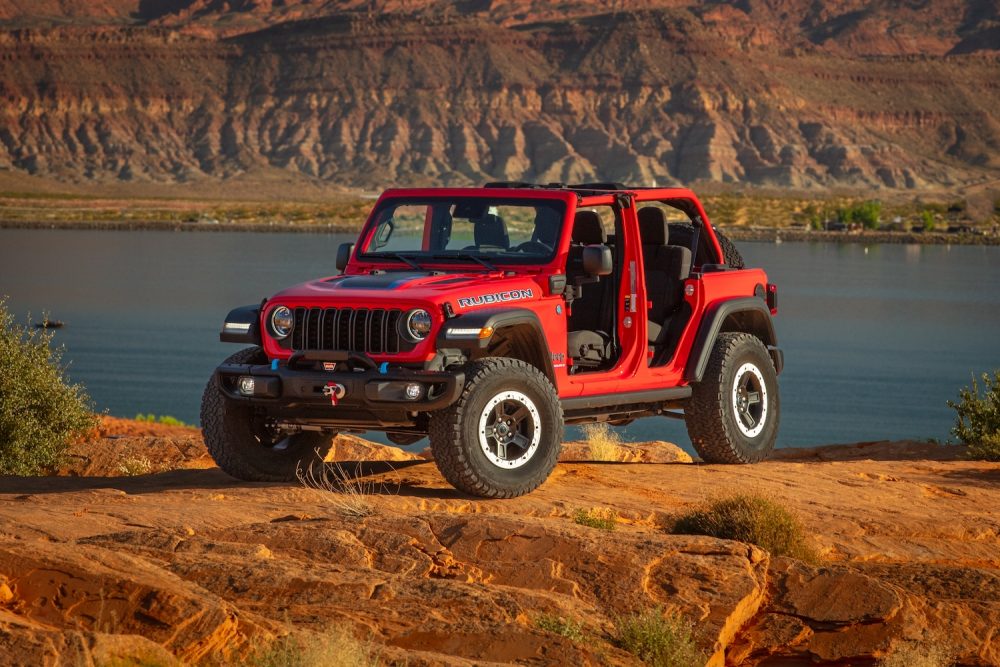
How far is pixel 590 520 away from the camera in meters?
9.42

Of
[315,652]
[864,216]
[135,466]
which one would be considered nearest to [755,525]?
[315,652]

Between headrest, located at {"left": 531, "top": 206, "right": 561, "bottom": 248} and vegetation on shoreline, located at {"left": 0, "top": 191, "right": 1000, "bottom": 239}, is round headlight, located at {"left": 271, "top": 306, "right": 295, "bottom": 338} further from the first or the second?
vegetation on shoreline, located at {"left": 0, "top": 191, "right": 1000, "bottom": 239}

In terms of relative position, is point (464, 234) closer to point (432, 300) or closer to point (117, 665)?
point (432, 300)

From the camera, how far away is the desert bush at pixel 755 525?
8852 millimetres

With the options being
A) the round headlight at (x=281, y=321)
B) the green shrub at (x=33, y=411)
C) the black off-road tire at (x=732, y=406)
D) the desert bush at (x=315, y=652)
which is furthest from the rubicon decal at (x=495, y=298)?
the green shrub at (x=33, y=411)

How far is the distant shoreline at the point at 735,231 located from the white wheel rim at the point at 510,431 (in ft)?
434

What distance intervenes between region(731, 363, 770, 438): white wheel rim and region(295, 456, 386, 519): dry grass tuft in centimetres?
304

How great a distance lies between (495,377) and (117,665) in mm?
4416

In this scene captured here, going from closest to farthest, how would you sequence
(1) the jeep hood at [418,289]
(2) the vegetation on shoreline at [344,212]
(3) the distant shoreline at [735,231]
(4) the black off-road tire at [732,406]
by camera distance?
(1) the jeep hood at [418,289] → (4) the black off-road tire at [732,406] → (3) the distant shoreline at [735,231] → (2) the vegetation on shoreline at [344,212]

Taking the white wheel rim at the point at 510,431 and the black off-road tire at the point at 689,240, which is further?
the black off-road tire at the point at 689,240

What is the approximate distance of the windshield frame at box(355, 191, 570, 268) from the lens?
10.7m

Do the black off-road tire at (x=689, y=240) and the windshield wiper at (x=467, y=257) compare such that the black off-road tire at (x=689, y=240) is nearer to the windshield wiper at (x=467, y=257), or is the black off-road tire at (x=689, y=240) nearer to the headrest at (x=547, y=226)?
the headrest at (x=547, y=226)

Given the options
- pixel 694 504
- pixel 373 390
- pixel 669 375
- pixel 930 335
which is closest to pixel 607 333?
pixel 669 375

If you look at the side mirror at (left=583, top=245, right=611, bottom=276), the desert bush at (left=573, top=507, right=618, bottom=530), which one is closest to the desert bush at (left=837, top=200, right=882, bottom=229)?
the side mirror at (left=583, top=245, right=611, bottom=276)
